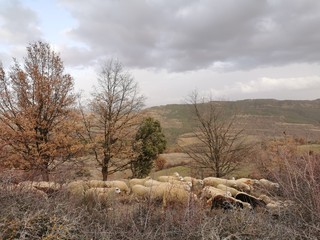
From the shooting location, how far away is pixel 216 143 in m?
21.2

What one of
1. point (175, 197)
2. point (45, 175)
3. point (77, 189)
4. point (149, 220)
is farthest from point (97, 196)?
point (45, 175)

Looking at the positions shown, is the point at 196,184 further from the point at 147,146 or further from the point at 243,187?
the point at 147,146

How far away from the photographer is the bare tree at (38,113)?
59.8 ft

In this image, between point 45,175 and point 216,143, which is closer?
point 45,175

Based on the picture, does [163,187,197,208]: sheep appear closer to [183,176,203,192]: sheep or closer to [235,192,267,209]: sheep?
[183,176,203,192]: sheep

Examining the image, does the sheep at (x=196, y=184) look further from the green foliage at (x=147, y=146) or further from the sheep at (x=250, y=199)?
the green foliage at (x=147, y=146)

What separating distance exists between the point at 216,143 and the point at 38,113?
11.5m

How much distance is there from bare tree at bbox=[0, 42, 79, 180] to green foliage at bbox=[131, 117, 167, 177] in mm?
9426

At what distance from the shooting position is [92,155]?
23891 millimetres

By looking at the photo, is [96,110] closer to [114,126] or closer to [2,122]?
[114,126]

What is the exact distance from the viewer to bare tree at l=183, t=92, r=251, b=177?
2120 cm

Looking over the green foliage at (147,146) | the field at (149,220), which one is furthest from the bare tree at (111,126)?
the field at (149,220)

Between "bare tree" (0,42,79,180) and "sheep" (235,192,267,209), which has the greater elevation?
"bare tree" (0,42,79,180)

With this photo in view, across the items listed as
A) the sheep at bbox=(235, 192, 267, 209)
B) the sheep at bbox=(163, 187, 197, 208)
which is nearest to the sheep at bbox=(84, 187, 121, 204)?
the sheep at bbox=(163, 187, 197, 208)
